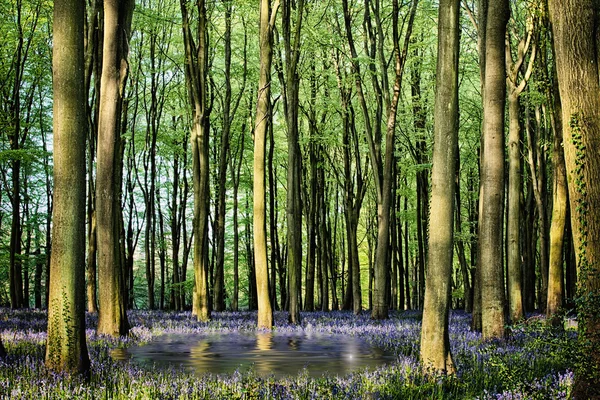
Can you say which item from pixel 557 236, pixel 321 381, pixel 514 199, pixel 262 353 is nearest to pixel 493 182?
pixel 557 236

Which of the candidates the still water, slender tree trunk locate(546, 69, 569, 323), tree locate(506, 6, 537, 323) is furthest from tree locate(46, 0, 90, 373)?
tree locate(506, 6, 537, 323)

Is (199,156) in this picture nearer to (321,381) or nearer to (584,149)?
(321,381)

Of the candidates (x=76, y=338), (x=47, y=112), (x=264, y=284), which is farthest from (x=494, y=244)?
(x=47, y=112)

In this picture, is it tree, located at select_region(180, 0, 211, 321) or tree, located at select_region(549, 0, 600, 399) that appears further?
tree, located at select_region(180, 0, 211, 321)

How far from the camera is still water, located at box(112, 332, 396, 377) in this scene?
8844 millimetres

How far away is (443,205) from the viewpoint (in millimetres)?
8086

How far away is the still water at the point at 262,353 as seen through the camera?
29.0 ft

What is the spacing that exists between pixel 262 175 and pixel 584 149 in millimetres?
10856

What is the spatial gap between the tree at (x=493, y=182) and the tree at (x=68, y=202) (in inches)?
294

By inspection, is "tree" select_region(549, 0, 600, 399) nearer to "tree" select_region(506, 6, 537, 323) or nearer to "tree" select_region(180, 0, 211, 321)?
"tree" select_region(506, 6, 537, 323)

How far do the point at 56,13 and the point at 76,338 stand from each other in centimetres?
400

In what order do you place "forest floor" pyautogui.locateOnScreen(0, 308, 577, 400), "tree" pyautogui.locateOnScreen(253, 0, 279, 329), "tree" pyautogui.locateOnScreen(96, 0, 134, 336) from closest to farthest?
"forest floor" pyautogui.locateOnScreen(0, 308, 577, 400), "tree" pyautogui.locateOnScreen(96, 0, 134, 336), "tree" pyautogui.locateOnScreen(253, 0, 279, 329)

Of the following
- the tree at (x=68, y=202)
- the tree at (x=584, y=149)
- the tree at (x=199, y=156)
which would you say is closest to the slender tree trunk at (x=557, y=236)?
the tree at (x=584, y=149)

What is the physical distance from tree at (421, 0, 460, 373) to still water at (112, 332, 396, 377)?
1209mm
